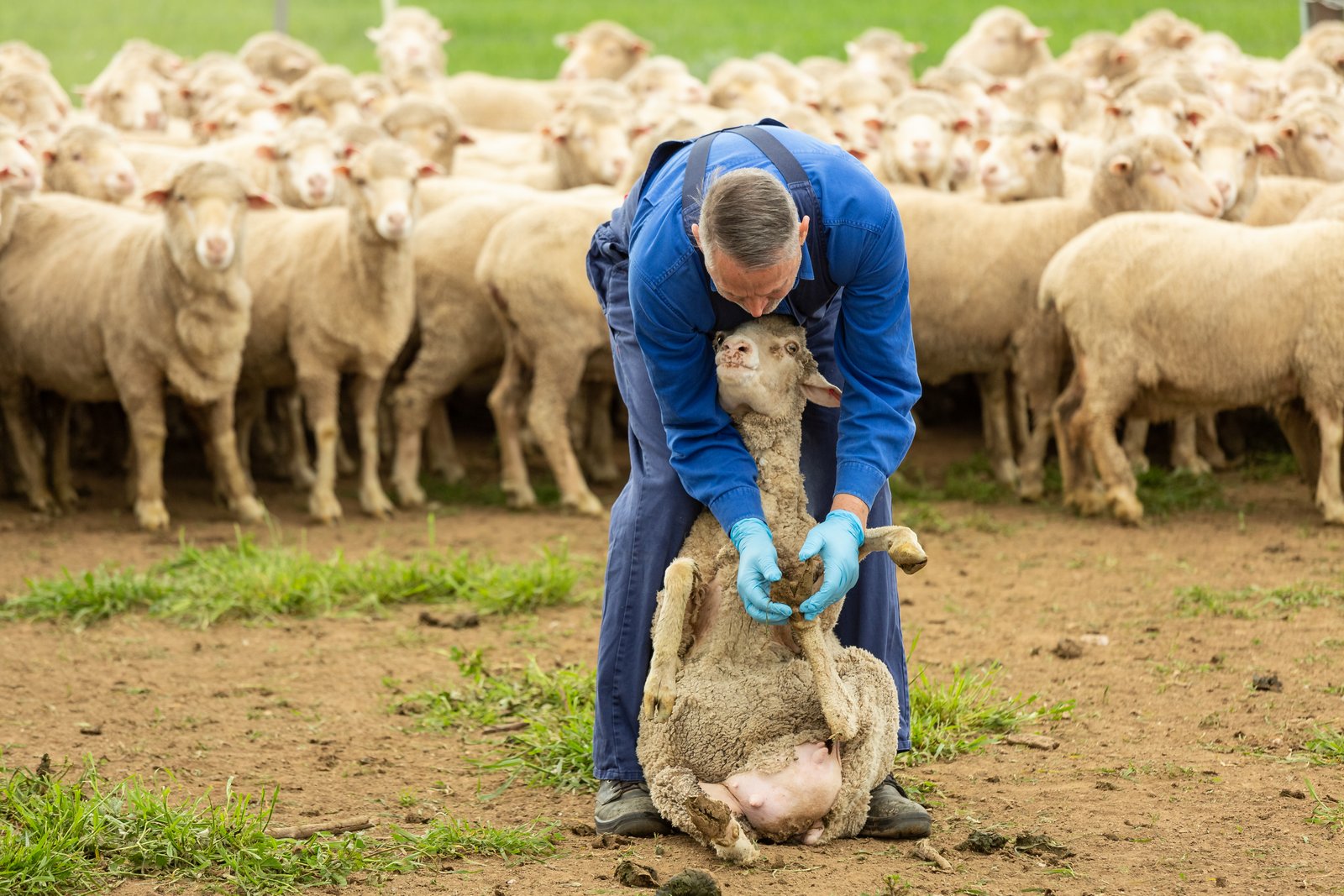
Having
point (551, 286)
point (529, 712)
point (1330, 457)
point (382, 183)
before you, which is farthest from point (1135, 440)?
point (529, 712)

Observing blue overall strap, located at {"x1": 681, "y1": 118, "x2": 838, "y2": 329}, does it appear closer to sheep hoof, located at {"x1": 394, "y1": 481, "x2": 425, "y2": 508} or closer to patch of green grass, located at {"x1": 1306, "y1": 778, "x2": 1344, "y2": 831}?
patch of green grass, located at {"x1": 1306, "y1": 778, "x2": 1344, "y2": 831}

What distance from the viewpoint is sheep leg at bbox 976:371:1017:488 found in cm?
869

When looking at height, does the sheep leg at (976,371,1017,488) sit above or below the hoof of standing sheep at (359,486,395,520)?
above

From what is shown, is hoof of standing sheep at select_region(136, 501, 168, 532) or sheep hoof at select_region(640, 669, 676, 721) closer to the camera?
sheep hoof at select_region(640, 669, 676, 721)

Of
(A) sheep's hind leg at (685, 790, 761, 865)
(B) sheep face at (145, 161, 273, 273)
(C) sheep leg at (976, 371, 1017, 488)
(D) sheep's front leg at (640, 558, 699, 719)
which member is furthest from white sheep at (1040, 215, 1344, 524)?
(A) sheep's hind leg at (685, 790, 761, 865)

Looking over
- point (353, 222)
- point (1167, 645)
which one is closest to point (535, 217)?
point (353, 222)

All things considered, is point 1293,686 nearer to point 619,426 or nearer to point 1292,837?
point 1292,837

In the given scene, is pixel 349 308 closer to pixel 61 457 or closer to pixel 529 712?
pixel 61 457

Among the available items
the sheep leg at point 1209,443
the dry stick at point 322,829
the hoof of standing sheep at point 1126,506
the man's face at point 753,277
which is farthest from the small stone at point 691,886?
the sheep leg at point 1209,443

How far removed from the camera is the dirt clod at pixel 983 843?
3.77 metres

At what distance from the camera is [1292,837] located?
379cm

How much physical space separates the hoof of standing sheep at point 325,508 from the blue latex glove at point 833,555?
16.2 ft

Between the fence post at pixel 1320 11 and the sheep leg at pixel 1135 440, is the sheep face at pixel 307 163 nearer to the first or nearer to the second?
the sheep leg at pixel 1135 440

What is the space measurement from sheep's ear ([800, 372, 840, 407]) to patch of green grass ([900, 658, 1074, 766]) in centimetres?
108
